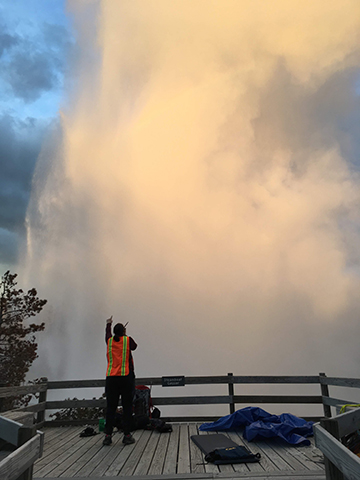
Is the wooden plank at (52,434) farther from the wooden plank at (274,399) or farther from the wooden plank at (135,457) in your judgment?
the wooden plank at (274,399)

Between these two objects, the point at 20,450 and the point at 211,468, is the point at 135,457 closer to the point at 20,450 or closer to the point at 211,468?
the point at 211,468

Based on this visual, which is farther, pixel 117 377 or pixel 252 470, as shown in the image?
pixel 117 377

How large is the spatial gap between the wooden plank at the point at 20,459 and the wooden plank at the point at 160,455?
272 centimetres

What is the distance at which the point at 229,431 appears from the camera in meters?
6.69

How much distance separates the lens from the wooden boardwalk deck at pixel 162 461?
13.9 feet

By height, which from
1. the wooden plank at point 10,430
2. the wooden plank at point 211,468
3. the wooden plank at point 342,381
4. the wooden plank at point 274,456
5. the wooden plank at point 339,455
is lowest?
the wooden plank at point 211,468

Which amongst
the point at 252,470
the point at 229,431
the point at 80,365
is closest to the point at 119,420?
the point at 229,431

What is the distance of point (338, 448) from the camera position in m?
2.00

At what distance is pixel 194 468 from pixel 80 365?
1655 inches

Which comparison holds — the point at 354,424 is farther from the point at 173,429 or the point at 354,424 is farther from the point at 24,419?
the point at 173,429

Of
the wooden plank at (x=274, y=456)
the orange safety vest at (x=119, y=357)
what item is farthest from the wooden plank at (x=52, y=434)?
the wooden plank at (x=274, y=456)

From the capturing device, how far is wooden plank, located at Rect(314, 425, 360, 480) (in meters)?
1.75

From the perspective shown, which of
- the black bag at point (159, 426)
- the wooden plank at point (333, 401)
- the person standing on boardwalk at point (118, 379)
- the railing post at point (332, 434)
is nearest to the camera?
the railing post at point (332, 434)

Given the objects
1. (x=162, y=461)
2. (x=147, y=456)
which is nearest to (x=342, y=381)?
(x=162, y=461)
